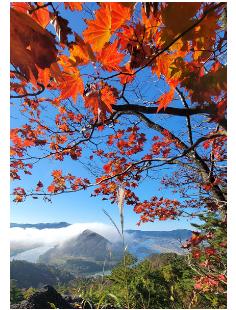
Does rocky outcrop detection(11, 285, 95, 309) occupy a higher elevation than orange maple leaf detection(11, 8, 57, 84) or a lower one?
lower

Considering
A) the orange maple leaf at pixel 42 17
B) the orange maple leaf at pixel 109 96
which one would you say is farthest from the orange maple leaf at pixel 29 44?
the orange maple leaf at pixel 109 96

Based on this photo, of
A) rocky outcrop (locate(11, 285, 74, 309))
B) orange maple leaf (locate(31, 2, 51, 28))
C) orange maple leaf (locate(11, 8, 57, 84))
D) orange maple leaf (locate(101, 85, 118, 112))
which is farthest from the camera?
rocky outcrop (locate(11, 285, 74, 309))

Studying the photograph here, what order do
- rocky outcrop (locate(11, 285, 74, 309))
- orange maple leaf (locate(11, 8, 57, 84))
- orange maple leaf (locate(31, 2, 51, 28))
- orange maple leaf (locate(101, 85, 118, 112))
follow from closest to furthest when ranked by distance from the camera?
1. orange maple leaf (locate(11, 8, 57, 84))
2. orange maple leaf (locate(31, 2, 51, 28))
3. orange maple leaf (locate(101, 85, 118, 112))
4. rocky outcrop (locate(11, 285, 74, 309))

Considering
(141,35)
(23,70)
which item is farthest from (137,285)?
(23,70)

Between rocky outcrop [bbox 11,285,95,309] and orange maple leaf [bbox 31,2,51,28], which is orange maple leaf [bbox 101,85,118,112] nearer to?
orange maple leaf [bbox 31,2,51,28]

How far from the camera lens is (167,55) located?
2.41m

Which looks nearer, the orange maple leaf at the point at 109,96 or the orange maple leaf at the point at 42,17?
the orange maple leaf at the point at 42,17

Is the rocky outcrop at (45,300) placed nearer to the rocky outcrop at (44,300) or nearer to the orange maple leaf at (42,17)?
the rocky outcrop at (44,300)

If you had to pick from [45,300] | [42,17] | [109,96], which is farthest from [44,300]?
[42,17]

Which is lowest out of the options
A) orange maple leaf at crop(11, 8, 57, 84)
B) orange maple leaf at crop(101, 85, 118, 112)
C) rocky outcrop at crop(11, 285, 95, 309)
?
rocky outcrop at crop(11, 285, 95, 309)

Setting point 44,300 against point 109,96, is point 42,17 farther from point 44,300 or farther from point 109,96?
point 44,300

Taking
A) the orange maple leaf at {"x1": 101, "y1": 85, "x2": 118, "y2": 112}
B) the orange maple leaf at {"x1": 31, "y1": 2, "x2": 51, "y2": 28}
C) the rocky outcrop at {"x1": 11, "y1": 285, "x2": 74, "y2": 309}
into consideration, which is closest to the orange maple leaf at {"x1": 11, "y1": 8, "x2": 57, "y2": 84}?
the orange maple leaf at {"x1": 31, "y1": 2, "x2": 51, "y2": 28}

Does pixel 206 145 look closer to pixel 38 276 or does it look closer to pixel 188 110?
pixel 188 110

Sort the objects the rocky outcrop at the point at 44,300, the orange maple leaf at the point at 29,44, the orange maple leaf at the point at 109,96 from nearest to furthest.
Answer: the orange maple leaf at the point at 29,44 → the orange maple leaf at the point at 109,96 → the rocky outcrop at the point at 44,300
